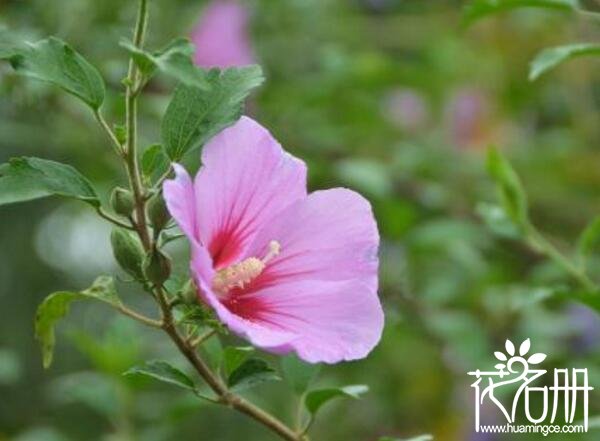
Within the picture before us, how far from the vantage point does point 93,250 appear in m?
2.78

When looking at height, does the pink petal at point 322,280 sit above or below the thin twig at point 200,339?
above

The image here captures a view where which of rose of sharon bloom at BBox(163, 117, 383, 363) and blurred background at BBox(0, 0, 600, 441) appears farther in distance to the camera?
blurred background at BBox(0, 0, 600, 441)

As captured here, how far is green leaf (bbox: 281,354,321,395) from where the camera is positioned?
99 cm

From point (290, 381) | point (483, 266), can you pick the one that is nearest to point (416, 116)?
point (483, 266)

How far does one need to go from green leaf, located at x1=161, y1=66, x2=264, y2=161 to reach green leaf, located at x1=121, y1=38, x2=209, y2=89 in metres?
0.05

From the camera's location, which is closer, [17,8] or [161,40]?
[17,8]

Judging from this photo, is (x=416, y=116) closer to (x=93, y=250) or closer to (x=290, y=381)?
(x=93, y=250)

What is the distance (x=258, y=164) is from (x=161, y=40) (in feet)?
3.97

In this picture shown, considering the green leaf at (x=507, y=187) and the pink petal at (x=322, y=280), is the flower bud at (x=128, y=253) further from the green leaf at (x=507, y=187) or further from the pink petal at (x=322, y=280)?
the green leaf at (x=507, y=187)

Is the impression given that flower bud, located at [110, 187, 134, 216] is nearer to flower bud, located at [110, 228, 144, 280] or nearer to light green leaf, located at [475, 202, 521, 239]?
flower bud, located at [110, 228, 144, 280]

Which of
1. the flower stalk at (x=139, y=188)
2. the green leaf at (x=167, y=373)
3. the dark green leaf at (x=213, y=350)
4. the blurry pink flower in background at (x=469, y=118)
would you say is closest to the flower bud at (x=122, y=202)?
the flower stalk at (x=139, y=188)

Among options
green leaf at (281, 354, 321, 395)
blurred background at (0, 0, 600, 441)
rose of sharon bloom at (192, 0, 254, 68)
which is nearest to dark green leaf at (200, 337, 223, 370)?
green leaf at (281, 354, 321, 395)

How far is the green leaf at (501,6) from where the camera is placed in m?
1.10

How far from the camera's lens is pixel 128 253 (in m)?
0.80
